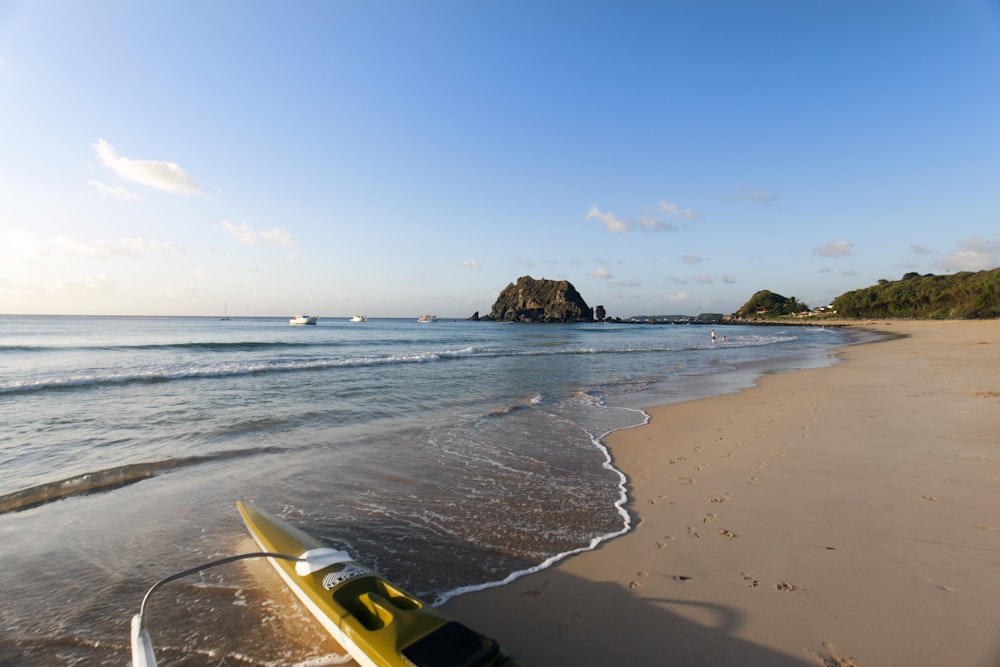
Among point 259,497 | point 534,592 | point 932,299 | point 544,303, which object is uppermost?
point 544,303

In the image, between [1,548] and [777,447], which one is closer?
[1,548]

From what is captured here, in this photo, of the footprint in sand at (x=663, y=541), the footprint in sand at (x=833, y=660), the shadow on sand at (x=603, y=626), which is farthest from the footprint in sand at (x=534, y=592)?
the footprint in sand at (x=833, y=660)

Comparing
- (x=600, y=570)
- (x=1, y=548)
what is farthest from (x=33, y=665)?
(x=600, y=570)

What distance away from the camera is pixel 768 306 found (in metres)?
117

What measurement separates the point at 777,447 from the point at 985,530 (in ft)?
10.1

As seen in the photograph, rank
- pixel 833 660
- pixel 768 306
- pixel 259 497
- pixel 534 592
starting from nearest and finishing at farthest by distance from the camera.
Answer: pixel 833 660, pixel 534 592, pixel 259 497, pixel 768 306

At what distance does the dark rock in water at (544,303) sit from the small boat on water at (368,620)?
120 m

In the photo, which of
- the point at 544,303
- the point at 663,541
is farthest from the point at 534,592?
the point at 544,303

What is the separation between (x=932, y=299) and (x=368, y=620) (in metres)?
99.6

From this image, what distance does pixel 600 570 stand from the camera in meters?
3.62

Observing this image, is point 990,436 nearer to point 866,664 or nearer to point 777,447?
point 777,447

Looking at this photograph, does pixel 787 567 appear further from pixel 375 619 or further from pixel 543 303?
pixel 543 303

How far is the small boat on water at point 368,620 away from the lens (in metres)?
2.28

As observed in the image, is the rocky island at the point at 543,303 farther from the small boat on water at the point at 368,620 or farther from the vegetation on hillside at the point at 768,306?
the small boat on water at the point at 368,620
